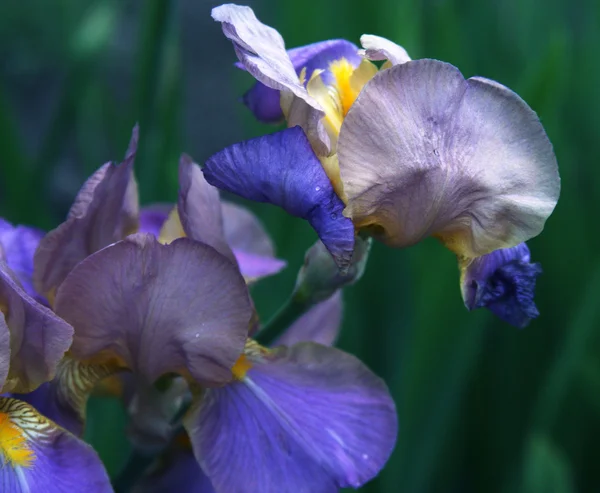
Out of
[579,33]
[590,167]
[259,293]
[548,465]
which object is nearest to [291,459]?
[548,465]

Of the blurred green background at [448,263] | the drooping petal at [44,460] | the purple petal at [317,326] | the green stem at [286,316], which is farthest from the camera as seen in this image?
the blurred green background at [448,263]

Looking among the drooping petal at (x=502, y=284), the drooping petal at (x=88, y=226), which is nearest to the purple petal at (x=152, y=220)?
the drooping petal at (x=88, y=226)

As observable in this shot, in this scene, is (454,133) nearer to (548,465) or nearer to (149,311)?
(149,311)

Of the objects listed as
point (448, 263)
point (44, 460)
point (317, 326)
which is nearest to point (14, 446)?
point (44, 460)

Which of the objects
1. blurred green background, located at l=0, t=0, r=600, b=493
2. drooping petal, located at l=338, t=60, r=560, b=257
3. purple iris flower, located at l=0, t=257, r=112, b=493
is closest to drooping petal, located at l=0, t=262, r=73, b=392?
purple iris flower, located at l=0, t=257, r=112, b=493

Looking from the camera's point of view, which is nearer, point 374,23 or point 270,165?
point 270,165

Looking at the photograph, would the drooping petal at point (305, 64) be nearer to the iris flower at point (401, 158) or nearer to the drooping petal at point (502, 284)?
the iris flower at point (401, 158)
